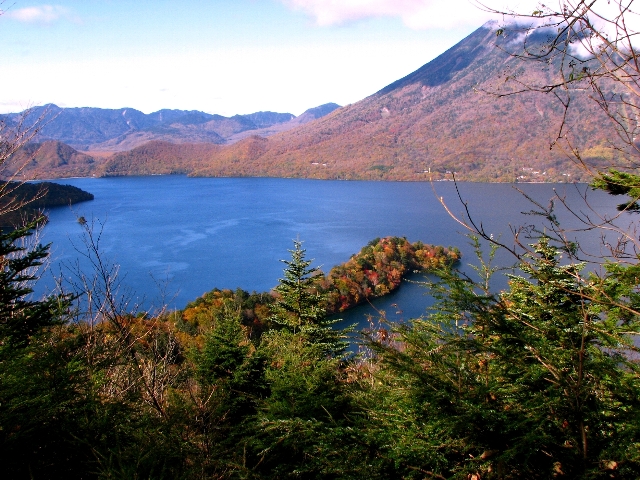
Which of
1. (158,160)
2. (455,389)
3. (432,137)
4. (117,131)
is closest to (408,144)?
(432,137)

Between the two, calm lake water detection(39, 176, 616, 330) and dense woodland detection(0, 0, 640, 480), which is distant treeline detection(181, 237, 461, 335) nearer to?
calm lake water detection(39, 176, 616, 330)

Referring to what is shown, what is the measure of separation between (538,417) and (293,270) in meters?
5.02

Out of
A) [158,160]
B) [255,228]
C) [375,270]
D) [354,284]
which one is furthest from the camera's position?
[158,160]

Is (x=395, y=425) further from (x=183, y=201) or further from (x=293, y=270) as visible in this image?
(x=183, y=201)

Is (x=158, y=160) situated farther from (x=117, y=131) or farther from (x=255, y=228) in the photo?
(x=117, y=131)

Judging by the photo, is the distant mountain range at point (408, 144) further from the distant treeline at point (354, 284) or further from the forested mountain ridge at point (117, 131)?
the forested mountain ridge at point (117, 131)

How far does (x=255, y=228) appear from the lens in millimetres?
30641

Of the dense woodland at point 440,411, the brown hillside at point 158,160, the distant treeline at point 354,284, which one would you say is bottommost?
the distant treeline at point 354,284

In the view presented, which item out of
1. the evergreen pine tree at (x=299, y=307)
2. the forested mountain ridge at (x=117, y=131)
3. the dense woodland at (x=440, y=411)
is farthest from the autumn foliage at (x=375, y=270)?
the forested mountain ridge at (x=117, y=131)

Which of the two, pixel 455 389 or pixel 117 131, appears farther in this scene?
pixel 117 131

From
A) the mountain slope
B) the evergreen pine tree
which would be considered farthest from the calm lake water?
the mountain slope

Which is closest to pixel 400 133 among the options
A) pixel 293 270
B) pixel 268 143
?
pixel 268 143

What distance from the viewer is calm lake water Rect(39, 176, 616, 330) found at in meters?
19.3

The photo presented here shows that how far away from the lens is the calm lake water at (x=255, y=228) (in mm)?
19281
